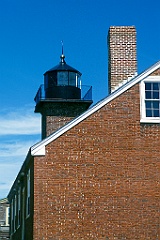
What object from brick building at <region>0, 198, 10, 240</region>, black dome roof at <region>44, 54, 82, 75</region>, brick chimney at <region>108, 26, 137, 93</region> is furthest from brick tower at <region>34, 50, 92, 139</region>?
brick building at <region>0, 198, 10, 240</region>

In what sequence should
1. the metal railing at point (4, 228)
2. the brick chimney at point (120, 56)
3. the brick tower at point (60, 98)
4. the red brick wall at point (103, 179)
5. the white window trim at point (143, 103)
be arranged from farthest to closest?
the metal railing at point (4, 228) < the brick tower at point (60, 98) < the brick chimney at point (120, 56) < the white window trim at point (143, 103) < the red brick wall at point (103, 179)

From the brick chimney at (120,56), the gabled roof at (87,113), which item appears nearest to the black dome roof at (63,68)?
the brick chimney at (120,56)

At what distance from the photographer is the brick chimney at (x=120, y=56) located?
2583 centimetres

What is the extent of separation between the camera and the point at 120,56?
85.3 feet

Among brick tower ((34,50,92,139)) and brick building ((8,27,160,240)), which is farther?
brick tower ((34,50,92,139))

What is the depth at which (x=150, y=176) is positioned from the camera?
2242 centimetres

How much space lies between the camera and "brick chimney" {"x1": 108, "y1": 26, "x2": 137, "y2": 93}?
25.8 meters

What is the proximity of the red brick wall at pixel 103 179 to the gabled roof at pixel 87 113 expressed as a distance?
173 mm

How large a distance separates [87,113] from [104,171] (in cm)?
225

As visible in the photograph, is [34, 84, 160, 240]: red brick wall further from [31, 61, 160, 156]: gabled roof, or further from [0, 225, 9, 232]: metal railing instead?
[0, 225, 9, 232]: metal railing

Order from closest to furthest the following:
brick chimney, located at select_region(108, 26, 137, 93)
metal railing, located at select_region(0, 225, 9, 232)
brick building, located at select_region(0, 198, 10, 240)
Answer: brick chimney, located at select_region(108, 26, 137, 93)
brick building, located at select_region(0, 198, 10, 240)
metal railing, located at select_region(0, 225, 9, 232)

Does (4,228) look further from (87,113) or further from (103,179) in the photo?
(87,113)

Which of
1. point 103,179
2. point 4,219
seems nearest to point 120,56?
point 103,179

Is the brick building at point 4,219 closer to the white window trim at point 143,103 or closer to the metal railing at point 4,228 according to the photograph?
the metal railing at point 4,228
